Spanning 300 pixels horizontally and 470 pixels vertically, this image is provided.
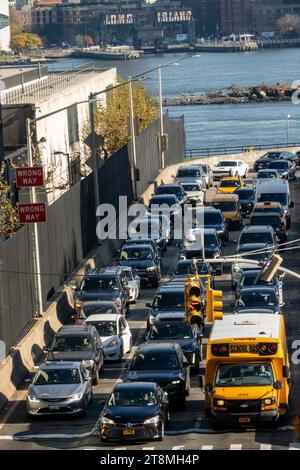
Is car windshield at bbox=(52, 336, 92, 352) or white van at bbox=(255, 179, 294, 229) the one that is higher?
car windshield at bbox=(52, 336, 92, 352)

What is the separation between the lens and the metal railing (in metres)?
76.2

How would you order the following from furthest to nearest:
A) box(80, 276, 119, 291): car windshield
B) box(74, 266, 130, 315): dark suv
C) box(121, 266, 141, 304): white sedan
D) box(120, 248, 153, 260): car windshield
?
box(120, 248, 153, 260): car windshield
box(121, 266, 141, 304): white sedan
box(80, 276, 119, 291): car windshield
box(74, 266, 130, 315): dark suv

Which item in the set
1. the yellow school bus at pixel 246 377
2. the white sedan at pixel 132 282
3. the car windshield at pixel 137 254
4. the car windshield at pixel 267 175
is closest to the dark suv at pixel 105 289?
the white sedan at pixel 132 282

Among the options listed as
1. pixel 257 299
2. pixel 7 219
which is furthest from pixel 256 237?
pixel 257 299

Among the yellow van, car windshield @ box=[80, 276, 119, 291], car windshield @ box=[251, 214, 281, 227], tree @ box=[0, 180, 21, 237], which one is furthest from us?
the yellow van

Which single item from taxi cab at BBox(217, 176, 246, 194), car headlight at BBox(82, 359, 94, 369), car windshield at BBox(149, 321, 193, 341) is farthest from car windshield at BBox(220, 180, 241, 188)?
car headlight at BBox(82, 359, 94, 369)

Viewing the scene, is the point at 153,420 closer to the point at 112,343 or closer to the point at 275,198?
the point at 112,343

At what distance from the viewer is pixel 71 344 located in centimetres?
3916

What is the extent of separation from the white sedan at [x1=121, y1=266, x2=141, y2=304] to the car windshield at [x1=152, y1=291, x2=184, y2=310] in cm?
417

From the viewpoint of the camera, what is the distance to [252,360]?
33.3m

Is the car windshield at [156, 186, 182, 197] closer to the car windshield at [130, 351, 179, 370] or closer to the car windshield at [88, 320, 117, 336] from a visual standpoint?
the car windshield at [88, 320, 117, 336]
